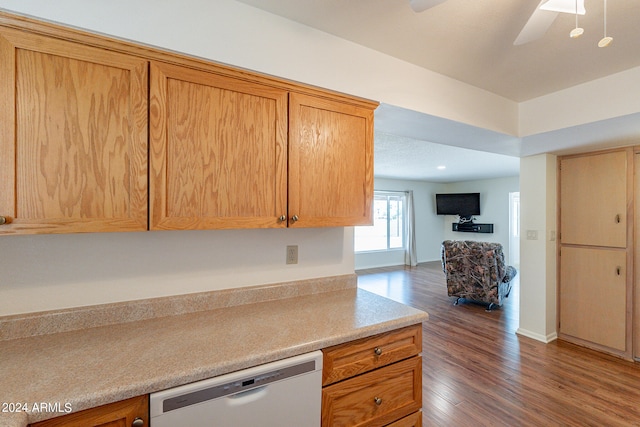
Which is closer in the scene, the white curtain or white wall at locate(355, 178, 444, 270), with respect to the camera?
white wall at locate(355, 178, 444, 270)

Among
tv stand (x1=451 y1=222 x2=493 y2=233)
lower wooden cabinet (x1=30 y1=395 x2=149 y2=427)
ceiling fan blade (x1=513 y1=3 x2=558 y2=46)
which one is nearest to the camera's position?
lower wooden cabinet (x1=30 y1=395 x2=149 y2=427)

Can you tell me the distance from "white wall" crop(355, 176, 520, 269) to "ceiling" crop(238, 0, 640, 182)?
5.42m

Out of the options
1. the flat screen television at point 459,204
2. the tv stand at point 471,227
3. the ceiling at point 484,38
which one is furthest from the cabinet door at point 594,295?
the flat screen television at point 459,204

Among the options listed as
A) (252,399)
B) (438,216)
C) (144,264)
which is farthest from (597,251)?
(438,216)

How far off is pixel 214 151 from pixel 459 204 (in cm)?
799

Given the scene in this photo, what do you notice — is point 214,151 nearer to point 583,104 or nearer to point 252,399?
point 252,399

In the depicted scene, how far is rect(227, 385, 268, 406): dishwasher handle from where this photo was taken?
1029 mm

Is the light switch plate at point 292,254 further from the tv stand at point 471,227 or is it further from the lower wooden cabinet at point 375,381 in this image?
the tv stand at point 471,227

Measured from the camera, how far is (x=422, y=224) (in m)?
8.30

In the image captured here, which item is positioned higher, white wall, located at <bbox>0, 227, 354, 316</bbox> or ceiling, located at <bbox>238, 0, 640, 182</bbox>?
ceiling, located at <bbox>238, 0, 640, 182</bbox>

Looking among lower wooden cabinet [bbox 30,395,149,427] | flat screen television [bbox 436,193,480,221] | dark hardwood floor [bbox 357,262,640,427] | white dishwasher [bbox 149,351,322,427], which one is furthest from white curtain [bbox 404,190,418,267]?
lower wooden cabinet [bbox 30,395,149,427]

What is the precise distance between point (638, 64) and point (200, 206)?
279cm

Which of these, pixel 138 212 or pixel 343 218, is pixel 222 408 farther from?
pixel 343 218

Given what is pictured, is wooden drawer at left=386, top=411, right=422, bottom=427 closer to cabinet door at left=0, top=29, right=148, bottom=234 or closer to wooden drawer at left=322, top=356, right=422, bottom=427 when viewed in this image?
wooden drawer at left=322, top=356, right=422, bottom=427
